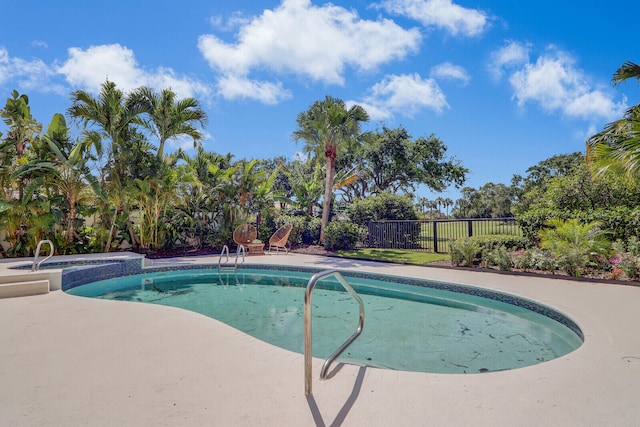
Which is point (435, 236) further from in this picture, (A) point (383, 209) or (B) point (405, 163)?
(B) point (405, 163)

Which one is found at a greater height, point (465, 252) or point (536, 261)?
point (465, 252)

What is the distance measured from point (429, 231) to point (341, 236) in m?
3.46

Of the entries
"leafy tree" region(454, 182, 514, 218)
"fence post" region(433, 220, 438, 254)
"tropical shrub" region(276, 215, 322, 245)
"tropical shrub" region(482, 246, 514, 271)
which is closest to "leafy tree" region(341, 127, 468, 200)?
"tropical shrub" region(276, 215, 322, 245)

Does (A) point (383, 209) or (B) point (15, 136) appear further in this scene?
(A) point (383, 209)

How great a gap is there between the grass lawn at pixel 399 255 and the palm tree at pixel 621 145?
465 cm

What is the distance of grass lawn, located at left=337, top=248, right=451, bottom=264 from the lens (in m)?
10.7

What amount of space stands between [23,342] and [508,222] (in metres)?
11.7

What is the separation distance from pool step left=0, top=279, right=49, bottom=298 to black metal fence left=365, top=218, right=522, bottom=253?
10658 millimetres

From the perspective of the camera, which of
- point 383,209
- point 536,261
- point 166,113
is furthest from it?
point 383,209

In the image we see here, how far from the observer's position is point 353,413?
217cm

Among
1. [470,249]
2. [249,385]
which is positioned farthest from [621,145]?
[249,385]

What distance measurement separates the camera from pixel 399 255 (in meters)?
12.1

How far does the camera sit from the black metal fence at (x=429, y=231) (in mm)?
11516

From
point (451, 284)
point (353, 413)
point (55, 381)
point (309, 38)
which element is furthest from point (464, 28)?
point (55, 381)
